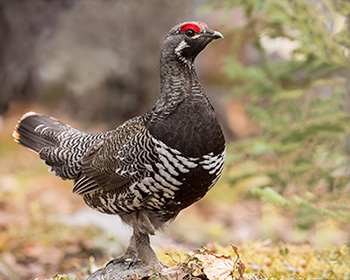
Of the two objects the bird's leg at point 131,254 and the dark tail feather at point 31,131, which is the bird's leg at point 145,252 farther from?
the dark tail feather at point 31,131

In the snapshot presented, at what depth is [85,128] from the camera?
30.6 feet

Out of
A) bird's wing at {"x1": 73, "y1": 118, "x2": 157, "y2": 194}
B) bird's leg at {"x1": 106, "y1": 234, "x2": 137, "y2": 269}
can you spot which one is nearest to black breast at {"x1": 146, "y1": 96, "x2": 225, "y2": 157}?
bird's wing at {"x1": 73, "y1": 118, "x2": 157, "y2": 194}

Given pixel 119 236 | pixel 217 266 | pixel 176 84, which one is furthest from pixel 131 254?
pixel 119 236

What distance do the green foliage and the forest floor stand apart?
428mm

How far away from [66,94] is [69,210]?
3764 millimetres

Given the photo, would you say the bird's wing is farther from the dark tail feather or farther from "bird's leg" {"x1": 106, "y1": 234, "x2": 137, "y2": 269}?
the dark tail feather

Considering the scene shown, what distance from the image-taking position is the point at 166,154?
248 cm

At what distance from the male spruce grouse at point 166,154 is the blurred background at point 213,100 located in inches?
16.6

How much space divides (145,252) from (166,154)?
2.62ft

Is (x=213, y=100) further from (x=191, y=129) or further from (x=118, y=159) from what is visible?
(x=191, y=129)

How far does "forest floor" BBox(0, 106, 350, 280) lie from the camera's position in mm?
3281

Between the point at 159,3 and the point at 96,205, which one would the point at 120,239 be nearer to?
the point at 96,205

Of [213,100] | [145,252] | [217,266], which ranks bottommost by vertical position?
[217,266]

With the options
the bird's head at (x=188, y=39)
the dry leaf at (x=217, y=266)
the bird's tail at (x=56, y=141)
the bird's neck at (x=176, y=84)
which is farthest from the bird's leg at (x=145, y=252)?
the bird's head at (x=188, y=39)
